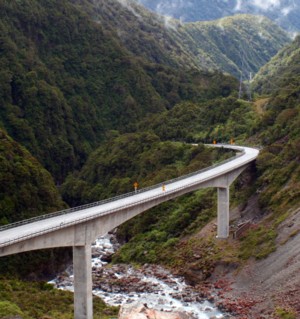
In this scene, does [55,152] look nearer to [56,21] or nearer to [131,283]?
[56,21]

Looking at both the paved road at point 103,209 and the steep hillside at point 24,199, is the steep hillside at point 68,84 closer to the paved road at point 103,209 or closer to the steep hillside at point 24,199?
the steep hillside at point 24,199

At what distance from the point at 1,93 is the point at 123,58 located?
1645 inches

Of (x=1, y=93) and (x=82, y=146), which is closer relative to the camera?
(x=1, y=93)

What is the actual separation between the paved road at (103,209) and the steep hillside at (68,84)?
184 feet

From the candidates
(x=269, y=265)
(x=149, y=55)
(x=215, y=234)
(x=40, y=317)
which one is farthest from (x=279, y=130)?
(x=149, y=55)

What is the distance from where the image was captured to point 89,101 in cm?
13512

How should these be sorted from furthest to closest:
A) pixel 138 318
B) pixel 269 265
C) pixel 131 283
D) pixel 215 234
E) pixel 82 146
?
pixel 82 146, pixel 215 234, pixel 131 283, pixel 269 265, pixel 138 318

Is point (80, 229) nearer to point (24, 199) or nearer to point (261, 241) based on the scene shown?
point (261, 241)

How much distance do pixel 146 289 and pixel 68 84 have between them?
8972 centimetres

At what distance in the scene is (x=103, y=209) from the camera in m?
43.6

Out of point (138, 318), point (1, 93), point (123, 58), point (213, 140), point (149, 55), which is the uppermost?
point (149, 55)

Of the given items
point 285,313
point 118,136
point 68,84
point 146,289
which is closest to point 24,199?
point 146,289

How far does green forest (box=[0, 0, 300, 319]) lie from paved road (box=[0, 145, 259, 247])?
192 inches

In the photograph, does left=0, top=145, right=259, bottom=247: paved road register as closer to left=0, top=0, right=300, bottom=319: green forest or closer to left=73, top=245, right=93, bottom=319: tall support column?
left=73, top=245, right=93, bottom=319: tall support column
